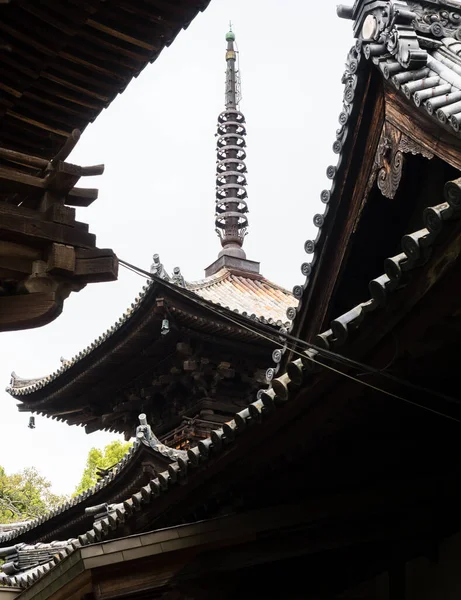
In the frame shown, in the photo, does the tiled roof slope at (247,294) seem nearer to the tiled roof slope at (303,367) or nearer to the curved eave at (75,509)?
the curved eave at (75,509)

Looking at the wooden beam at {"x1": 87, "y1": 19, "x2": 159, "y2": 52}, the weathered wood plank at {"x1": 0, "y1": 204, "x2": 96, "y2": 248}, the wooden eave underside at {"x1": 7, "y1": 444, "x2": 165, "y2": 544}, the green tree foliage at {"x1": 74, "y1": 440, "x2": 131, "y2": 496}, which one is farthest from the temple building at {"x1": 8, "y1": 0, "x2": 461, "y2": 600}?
the green tree foliage at {"x1": 74, "y1": 440, "x2": 131, "y2": 496}

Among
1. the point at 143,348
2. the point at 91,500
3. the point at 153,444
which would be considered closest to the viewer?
the point at 153,444

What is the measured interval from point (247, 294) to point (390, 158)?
8.95 metres

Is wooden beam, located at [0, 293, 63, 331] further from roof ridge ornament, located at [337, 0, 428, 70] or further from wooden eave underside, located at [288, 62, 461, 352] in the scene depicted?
roof ridge ornament, located at [337, 0, 428, 70]

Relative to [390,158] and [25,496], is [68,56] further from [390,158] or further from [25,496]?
[25,496]

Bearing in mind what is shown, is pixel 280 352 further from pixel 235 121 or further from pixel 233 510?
pixel 235 121

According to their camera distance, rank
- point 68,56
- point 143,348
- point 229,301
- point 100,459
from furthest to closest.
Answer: point 100,459 < point 229,301 < point 143,348 < point 68,56

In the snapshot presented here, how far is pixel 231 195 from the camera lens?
16.8 metres

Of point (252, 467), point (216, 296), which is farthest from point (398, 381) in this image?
point (216, 296)

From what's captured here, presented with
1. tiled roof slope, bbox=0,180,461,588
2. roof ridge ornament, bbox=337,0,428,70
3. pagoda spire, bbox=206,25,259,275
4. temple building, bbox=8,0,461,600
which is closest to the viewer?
tiled roof slope, bbox=0,180,461,588

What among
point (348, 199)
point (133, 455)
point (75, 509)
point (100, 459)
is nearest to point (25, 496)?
point (100, 459)

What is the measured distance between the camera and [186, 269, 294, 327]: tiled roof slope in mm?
14211

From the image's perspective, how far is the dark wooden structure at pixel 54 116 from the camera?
466 centimetres

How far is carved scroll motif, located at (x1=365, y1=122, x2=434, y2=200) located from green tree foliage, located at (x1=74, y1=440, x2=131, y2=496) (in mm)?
34037
